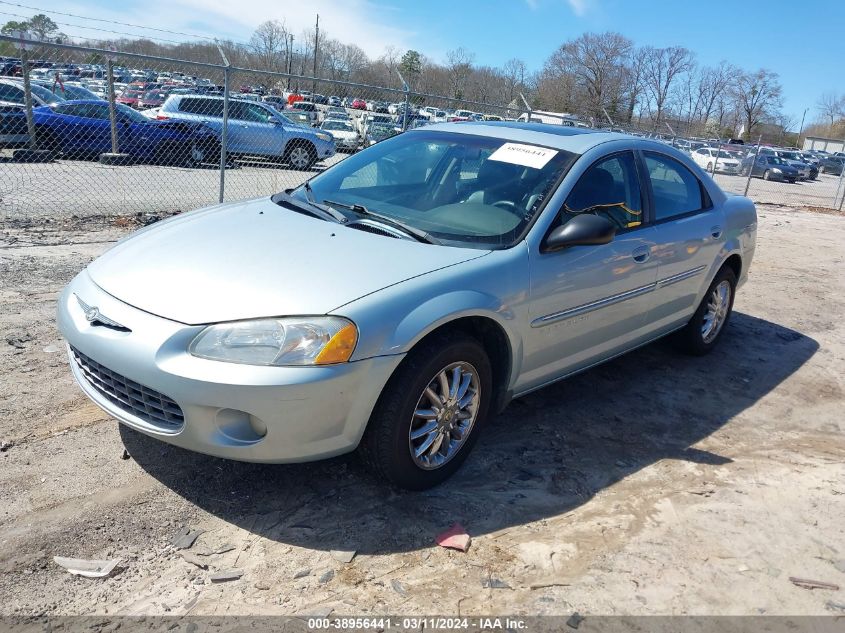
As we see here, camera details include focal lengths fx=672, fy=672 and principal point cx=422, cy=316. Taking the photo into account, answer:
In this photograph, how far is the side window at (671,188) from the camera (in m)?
4.43

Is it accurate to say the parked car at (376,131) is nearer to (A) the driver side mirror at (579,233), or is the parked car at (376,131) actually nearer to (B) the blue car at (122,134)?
(B) the blue car at (122,134)

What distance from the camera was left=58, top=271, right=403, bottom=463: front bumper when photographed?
256 cm

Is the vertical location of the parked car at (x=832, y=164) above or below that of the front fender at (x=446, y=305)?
above

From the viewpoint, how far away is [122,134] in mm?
13547

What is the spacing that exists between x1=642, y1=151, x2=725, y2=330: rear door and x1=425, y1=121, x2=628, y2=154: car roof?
0.43m

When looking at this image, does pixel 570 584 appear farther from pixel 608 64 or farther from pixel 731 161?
pixel 608 64

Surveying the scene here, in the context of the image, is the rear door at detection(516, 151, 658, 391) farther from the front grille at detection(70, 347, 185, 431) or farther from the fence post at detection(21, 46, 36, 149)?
the fence post at detection(21, 46, 36, 149)

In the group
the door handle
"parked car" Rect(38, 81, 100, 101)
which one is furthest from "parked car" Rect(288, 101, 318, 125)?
the door handle

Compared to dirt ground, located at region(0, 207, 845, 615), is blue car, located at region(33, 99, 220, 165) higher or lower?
higher

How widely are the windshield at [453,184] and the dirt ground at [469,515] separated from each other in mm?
1226

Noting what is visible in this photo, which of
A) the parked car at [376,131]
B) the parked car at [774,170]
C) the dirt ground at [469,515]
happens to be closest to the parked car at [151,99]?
the parked car at [376,131]

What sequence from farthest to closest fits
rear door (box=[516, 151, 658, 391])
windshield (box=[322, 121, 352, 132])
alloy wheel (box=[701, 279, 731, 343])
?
windshield (box=[322, 121, 352, 132])
alloy wheel (box=[701, 279, 731, 343])
rear door (box=[516, 151, 658, 391])

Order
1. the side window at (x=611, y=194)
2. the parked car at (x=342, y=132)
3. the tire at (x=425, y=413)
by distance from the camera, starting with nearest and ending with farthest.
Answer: the tire at (x=425, y=413)
the side window at (x=611, y=194)
the parked car at (x=342, y=132)

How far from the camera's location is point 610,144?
4109 millimetres
